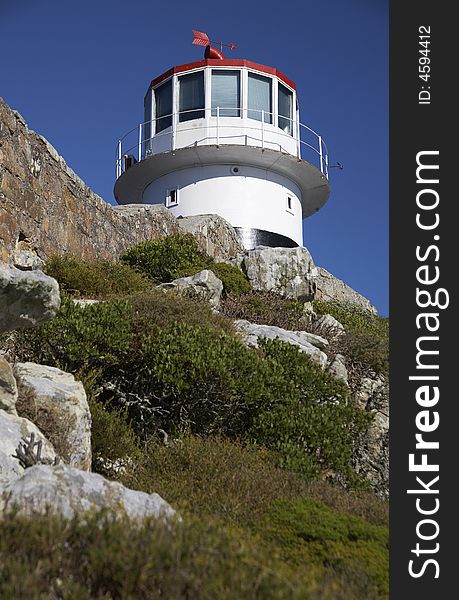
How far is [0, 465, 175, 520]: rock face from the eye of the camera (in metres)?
3.88

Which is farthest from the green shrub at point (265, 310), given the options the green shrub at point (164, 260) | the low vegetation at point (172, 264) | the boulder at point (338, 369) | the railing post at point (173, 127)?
the railing post at point (173, 127)

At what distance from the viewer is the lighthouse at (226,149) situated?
22609mm

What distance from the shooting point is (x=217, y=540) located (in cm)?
363

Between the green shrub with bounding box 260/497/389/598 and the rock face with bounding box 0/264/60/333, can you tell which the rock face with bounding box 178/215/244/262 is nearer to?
the rock face with bounding box 0/264/60/333

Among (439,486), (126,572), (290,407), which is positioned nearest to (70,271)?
(290,407)

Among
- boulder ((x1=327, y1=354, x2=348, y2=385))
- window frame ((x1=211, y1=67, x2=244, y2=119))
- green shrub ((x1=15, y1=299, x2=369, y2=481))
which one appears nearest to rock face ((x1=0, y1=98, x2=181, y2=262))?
green shrub ((x1=15, y1=299, x2=369, y2=481))

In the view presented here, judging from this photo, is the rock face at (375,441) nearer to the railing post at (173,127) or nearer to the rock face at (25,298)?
the rock face at (25,298)

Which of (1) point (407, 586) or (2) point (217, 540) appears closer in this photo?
(2) point (217, 540)

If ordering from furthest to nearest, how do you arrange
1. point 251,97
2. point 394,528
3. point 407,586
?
point 251,97
point 394,528
point 407,586

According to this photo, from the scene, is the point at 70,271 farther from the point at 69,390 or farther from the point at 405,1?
the point at 405,1

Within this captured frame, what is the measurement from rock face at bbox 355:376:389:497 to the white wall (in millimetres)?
12921

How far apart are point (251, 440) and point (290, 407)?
60 centimetres

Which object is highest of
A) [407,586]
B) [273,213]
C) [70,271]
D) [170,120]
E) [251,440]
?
[170,120]

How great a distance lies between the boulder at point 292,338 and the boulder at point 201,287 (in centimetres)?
125
